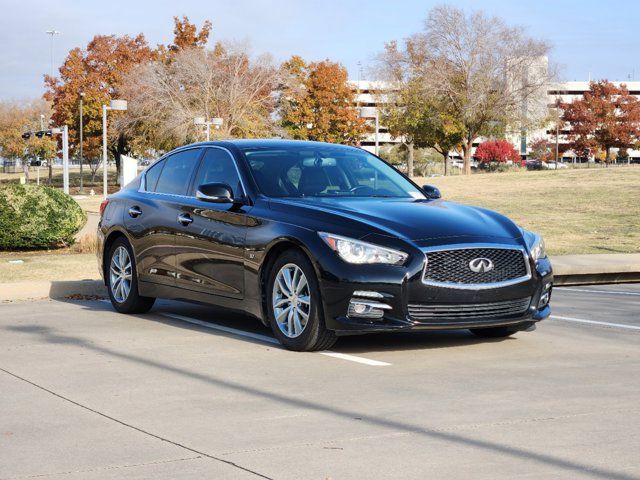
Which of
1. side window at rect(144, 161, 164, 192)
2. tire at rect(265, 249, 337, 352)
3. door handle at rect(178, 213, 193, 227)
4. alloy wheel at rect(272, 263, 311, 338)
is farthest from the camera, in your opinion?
side window at rect(144, 161, 164, 192)

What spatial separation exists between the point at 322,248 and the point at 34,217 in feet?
35.9

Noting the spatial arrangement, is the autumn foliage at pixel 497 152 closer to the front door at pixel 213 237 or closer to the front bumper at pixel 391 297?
the front door at pixel 213 237

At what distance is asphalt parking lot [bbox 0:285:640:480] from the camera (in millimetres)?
5215

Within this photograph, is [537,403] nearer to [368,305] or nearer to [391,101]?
[368,305]

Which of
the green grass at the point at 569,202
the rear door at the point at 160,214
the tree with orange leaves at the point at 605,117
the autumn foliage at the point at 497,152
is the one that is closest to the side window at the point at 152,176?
the rear door at the point at 160,214

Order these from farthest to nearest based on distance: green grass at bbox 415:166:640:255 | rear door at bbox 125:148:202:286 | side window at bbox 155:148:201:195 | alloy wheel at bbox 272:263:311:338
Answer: green grass at bbox 415:166:640:255, side window at bbox 155:148:201:195, rear door at bbox 125:148:202:286, alloy wheel at bbox 272:263:311:338

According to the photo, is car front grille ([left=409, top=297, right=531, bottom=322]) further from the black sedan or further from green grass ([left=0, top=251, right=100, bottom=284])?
green grass ([left=0, top=251, right=100, bottom=284])

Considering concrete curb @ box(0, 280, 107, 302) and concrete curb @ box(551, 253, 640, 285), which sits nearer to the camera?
concrete curb @ box(0, 280, 107, 302)

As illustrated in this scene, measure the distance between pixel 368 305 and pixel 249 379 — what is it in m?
1.16

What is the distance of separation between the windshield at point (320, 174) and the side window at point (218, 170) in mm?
182

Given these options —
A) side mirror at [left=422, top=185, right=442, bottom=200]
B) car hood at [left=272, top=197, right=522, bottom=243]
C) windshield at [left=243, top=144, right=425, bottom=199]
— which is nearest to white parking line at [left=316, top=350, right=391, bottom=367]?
car hood at [left=272, top=197, right=522, bottom=243]

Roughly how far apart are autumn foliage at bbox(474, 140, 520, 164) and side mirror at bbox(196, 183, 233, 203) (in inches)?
4119

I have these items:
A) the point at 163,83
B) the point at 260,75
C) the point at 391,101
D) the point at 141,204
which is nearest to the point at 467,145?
the point at 391,101

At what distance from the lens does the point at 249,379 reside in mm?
7484
